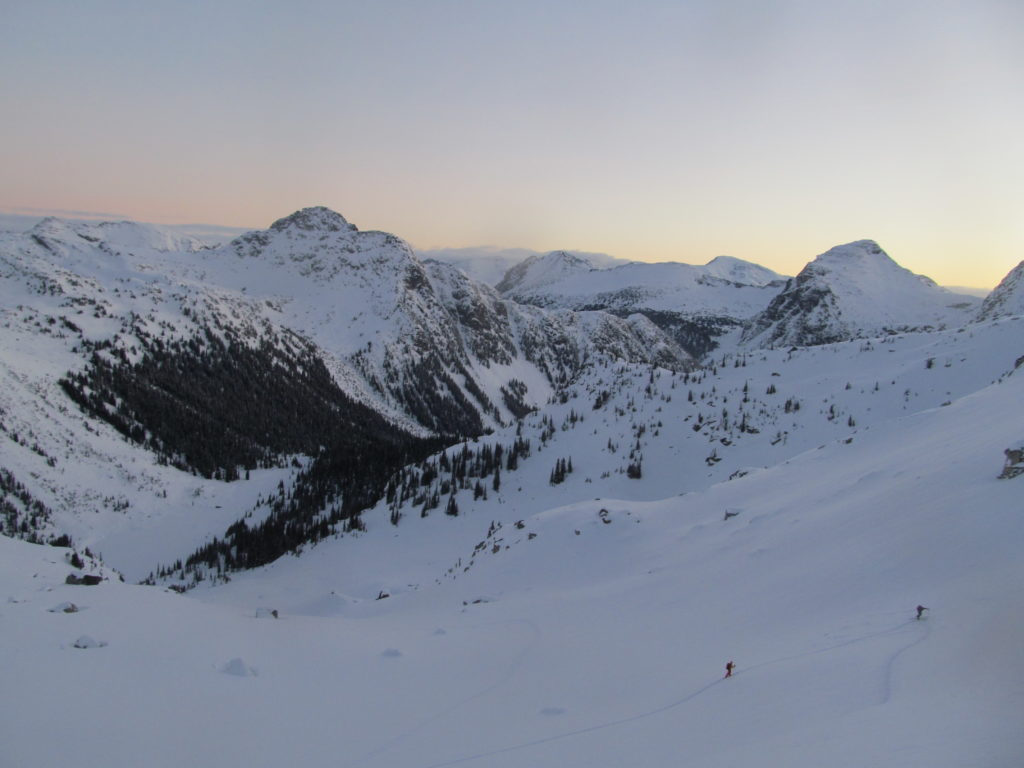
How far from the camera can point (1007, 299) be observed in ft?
424

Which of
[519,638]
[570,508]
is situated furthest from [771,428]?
[519,638]

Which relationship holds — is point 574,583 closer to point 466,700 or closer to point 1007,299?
point 466,700

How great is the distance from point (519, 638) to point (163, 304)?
135099 mm


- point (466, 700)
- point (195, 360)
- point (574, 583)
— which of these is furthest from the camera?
point (195, 360)

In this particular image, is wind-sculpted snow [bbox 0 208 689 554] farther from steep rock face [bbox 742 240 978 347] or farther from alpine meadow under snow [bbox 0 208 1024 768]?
steep rock face [bbox 742 240 978 347]

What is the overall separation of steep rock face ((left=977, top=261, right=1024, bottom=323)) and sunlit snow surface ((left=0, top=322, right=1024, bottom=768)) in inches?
5476

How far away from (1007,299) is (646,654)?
570 feet

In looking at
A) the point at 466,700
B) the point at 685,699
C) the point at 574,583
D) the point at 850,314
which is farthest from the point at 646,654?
the point at 850,314

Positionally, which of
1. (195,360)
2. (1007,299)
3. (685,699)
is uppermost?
(1007,299)

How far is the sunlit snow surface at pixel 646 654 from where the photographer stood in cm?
673

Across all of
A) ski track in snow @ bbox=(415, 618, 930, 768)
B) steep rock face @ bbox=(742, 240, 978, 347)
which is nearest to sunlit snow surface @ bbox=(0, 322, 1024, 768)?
ski track in snow @ bbox=(415, 618, 930, 768)

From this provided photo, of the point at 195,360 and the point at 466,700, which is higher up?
the point at 195,360

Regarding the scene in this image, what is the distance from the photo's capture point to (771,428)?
46.0 meters

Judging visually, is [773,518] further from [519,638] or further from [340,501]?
[340,501]
